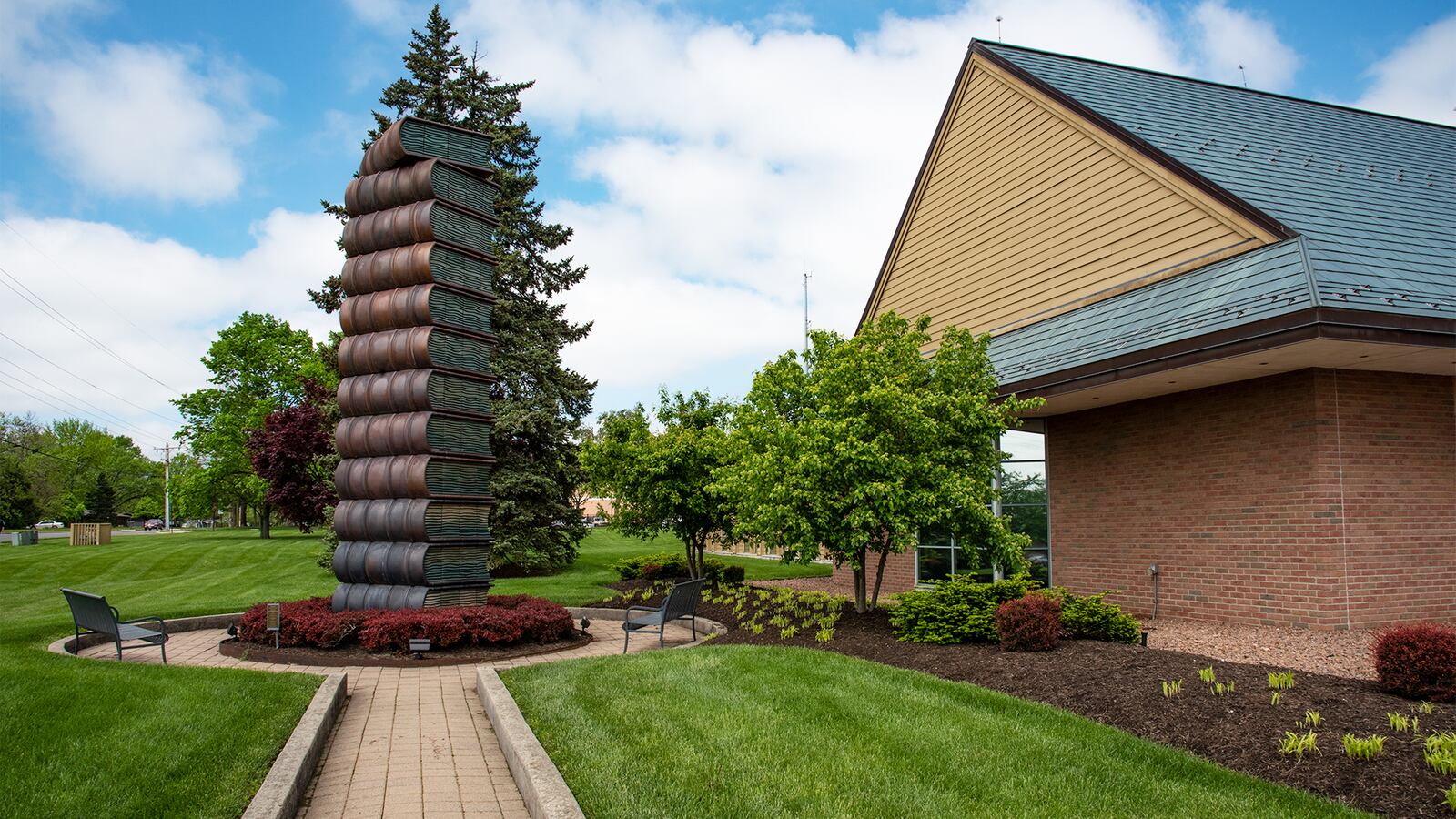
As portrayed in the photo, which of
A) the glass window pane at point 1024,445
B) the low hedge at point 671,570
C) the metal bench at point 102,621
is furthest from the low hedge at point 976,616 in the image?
the metal bench at point 102,621

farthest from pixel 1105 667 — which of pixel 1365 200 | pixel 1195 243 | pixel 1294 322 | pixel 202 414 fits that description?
pixel 202 414

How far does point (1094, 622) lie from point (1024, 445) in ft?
18.1

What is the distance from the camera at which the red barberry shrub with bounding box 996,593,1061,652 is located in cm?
855

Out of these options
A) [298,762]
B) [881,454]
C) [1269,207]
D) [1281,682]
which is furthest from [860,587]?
[298,762]

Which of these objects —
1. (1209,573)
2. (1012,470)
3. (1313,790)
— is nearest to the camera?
(1313,790)

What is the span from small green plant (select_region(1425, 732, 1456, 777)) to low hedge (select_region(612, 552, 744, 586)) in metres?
13.1

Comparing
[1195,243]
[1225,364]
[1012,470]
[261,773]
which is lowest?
[261,773]

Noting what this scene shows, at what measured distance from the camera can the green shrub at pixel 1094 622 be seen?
31.5 feet

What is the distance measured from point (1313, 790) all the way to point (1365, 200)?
10641mm

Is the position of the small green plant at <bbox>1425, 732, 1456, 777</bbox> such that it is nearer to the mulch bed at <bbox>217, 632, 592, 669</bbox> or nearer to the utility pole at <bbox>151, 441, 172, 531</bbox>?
the mulch bed at <bbox>217, 632, 592, 669</bbox>

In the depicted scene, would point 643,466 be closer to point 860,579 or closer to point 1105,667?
point 860,579

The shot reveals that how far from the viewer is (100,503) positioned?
7750 cm

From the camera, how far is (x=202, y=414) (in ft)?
159

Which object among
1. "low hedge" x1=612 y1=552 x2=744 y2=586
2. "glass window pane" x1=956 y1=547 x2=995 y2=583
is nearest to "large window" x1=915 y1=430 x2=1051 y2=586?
"glass window pane" x1=956 y1=547 x2=995 y2=583
